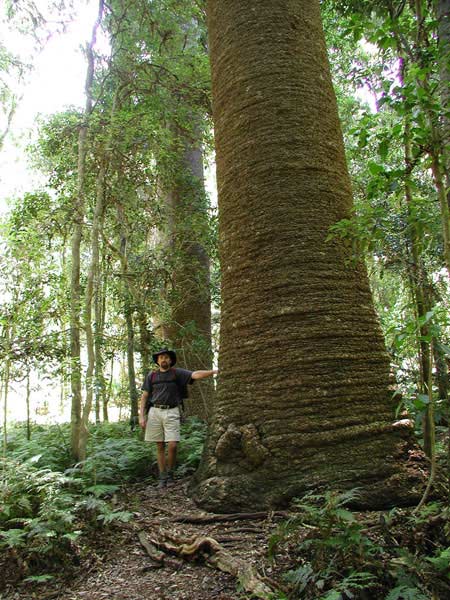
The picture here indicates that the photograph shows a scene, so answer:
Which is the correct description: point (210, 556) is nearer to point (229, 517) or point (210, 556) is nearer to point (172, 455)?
point (229, 517)

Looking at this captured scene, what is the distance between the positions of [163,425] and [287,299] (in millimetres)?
2710

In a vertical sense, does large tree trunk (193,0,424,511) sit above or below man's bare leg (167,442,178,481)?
above

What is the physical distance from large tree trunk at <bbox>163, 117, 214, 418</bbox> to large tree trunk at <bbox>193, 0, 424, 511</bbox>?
4102 mm

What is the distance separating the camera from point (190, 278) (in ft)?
30.8

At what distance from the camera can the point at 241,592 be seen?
2809 millimetres

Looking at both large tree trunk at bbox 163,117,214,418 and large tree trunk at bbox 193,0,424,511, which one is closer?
large tree trunk at bbox 193,0,424,511

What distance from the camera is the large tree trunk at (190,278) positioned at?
887cm

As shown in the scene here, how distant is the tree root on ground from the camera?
9.11ft

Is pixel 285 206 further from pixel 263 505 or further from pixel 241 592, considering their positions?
pixel 241 592

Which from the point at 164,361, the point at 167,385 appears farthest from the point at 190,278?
the point at 167,385

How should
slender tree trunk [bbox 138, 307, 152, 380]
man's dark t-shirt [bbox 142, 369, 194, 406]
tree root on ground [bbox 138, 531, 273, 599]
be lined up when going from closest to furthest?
tree root on ground [bbox 138, 531, 273, 599], man's dark t-shirt [bbox 142, 369, 194, 406], slender tree trunk [bbox 138, 307, 152, 380]

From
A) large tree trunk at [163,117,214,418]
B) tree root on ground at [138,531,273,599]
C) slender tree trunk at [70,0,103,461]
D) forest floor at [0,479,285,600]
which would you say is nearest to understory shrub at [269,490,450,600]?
tree root on ground at [138,531,273,599]

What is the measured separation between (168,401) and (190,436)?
53.6 inches

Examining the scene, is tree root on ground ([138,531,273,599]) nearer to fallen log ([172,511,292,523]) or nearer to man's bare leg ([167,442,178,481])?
fallen log ([172,511,292,523])
